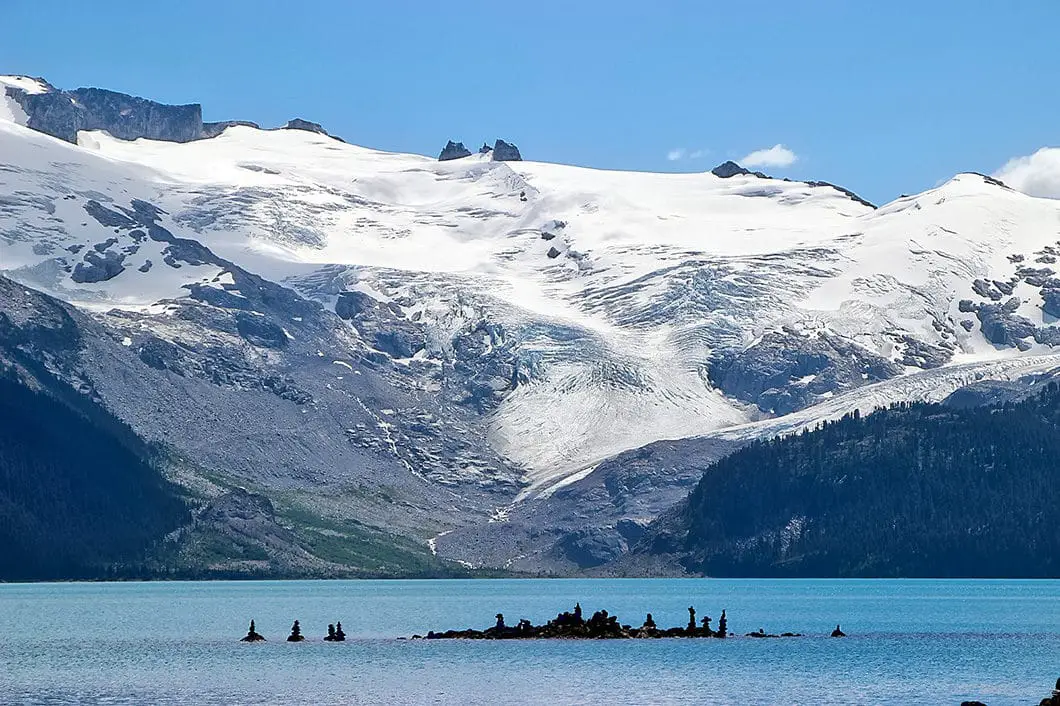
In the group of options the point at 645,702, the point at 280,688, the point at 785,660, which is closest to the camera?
the point at 645,702

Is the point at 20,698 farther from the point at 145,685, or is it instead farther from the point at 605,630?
the point at 605,630

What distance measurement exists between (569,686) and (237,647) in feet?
168

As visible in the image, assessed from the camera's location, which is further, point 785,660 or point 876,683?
point 785,660

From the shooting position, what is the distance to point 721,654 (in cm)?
18125

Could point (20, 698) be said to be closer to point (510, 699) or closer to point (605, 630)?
point (510, 699)

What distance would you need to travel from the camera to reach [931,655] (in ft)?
586

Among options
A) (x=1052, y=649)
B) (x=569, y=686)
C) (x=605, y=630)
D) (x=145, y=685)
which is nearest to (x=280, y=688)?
(x=145, y=685)

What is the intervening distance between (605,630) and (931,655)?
33694 mm

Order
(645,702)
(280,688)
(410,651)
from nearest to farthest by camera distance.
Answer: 1. (645,702)
2. (280,688)
3. (410,651)

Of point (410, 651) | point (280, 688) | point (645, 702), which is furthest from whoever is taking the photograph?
point (410, 651)

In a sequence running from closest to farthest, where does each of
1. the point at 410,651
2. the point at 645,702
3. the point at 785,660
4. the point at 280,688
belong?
1. the point at 645,702
2. the point at 280,688
3. the point at 785,660
4. the point at 410,651

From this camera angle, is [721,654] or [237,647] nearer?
[721,654]

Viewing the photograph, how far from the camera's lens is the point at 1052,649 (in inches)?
7160

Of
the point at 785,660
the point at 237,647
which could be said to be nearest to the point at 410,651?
the point at 237,647
